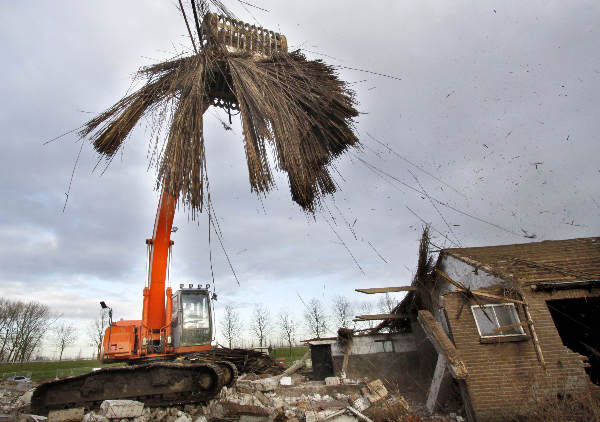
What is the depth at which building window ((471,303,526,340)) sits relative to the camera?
7141 millimetres

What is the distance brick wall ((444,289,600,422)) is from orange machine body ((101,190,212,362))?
230 inches

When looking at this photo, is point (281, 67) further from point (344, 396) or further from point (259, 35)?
point (344, 396)

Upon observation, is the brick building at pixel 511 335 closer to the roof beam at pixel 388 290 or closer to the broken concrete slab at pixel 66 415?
the roof beam at pixel 388 290

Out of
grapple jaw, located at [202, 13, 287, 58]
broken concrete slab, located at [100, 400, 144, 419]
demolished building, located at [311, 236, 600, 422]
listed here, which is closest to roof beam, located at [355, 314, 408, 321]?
demolished building, located at [311, 236, 600, 422]

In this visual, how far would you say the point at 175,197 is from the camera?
2.13 meters

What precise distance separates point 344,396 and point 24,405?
7.78 metres

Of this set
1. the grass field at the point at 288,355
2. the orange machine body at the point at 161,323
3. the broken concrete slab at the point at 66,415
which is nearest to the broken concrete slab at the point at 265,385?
the orange machine body at the point at 161,323

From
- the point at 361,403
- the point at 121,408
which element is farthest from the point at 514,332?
the point at 121,408

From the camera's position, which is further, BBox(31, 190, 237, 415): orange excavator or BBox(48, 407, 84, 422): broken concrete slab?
BBox(31, 190, 237, 415): orange excavator

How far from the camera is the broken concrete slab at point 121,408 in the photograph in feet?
16.1

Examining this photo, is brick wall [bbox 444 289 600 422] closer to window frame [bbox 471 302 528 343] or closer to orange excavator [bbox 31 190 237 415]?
window frame [bbox 471 302 528 343]

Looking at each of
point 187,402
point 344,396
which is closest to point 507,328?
point 344,396

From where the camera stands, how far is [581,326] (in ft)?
31.6

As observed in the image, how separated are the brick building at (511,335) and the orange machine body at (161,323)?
17.8ft
